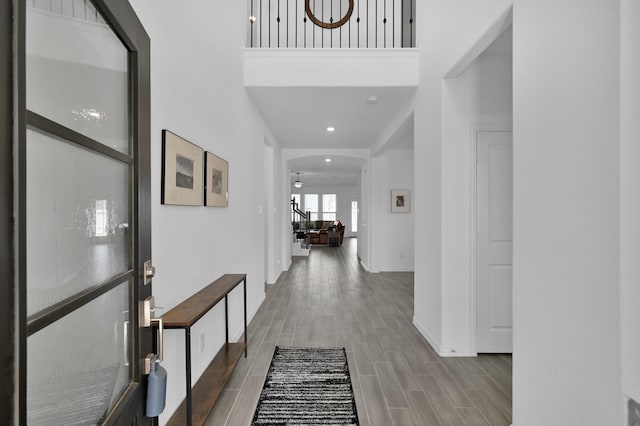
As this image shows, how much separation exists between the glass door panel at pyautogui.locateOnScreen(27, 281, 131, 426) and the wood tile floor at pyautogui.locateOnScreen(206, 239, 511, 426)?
1.25 m

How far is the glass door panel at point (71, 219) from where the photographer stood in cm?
76

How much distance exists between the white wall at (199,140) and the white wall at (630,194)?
75.4 inches

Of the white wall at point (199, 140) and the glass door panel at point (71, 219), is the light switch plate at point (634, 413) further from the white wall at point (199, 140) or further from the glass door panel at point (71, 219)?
the white wall at point (199, 140)

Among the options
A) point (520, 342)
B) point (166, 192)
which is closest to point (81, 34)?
point (166, 192)

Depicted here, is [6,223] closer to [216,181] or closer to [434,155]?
[216,181]

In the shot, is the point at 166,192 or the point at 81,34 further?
the point at 166,192

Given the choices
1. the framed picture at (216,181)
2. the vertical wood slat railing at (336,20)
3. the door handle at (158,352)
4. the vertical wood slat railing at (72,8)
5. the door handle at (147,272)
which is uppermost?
the vertical wood slat railing at (336,20)

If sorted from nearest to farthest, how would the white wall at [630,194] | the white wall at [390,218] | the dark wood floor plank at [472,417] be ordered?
the white wall at [630,194], the dark wood floor plank at [472,417], the white wall at [390,218]

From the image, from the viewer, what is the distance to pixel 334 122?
5.22 m

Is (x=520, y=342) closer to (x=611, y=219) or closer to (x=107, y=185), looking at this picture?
(x=611, y=219)

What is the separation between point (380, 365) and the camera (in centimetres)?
→ 289

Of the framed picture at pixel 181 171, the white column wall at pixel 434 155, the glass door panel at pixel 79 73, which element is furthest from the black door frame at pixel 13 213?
the white column wall at pixel 434 155

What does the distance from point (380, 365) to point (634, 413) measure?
2.10 meters

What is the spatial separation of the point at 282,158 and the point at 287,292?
10.2ft
